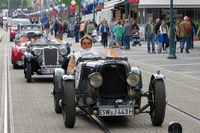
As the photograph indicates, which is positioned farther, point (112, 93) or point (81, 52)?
point (81, 52)

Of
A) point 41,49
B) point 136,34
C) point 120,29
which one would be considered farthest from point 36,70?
point 136,34

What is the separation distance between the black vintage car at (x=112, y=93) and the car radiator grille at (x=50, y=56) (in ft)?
25.1

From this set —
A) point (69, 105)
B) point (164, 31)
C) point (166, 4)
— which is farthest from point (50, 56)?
point (166, 4)

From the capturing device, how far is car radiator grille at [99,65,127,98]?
33.7ft

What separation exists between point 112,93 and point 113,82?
0.60ft

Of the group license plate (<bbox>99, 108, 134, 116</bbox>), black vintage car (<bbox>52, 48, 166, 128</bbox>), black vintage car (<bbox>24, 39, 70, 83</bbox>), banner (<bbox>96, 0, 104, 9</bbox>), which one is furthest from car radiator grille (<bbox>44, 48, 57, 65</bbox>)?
banner (<bbox>96, 0, 104, 9</bbox>)

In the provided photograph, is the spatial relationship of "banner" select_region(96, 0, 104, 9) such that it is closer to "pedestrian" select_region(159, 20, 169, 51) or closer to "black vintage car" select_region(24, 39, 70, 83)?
"pedestrian" select_region(159, 20, 169, 51)

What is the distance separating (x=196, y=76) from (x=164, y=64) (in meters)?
5.00

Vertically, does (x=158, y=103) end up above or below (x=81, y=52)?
below

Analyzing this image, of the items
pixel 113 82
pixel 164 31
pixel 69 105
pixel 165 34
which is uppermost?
pixel 164 31

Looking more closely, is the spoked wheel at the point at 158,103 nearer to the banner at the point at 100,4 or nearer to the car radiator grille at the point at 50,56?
the car radiator grille at the point at 50,56

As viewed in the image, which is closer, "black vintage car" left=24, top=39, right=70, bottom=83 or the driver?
the driver

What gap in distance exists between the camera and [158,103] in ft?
32.9

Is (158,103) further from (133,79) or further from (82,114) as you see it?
(82,114)
